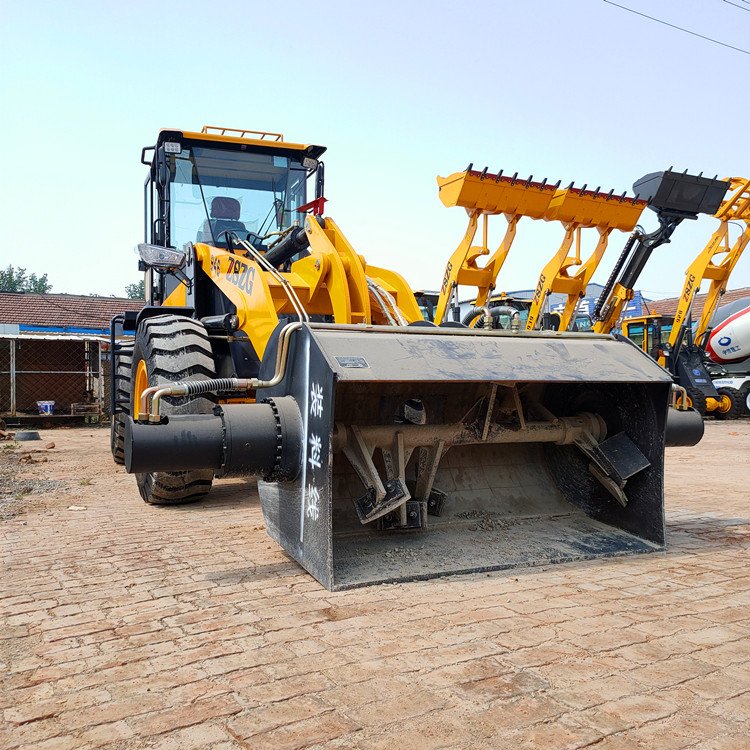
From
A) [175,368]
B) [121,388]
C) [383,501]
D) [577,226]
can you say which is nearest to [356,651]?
[383,501]

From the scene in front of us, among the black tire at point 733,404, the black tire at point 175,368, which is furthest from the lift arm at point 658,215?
the black tire at point 175,368

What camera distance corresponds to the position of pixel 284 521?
402 centimetres

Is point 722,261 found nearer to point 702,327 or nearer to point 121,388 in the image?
point 702,327

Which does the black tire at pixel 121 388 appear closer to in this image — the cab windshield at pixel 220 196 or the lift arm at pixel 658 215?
the cab windshield at pixel 220 196

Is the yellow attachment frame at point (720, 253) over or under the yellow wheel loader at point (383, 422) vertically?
over

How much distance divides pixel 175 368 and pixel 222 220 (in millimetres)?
2214

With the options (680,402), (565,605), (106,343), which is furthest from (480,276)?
(106,343)

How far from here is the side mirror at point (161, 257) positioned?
5.63 meters

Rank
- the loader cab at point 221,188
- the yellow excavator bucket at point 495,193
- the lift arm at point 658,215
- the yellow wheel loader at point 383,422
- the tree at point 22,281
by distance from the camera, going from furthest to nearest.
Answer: the tree at point 22,281 < the lift arm at point 658,215 < the yellow excavator bucket at point 495,193 < the loader cab at point 221,188 < the yellow wheel loader at point 383,422

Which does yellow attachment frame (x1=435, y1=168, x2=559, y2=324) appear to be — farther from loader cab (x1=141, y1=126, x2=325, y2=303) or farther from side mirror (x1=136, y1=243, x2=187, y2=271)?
side mirror (x1=136, y1=243, x2=187, y2=271)

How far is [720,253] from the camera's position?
15602mm

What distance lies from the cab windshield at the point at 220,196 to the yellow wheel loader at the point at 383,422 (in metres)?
0.60

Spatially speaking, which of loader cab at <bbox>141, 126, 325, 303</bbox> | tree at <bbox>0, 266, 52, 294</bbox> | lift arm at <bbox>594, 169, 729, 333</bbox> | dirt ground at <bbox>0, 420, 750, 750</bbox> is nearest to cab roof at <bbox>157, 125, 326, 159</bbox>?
loader cab at <bbox>141, 126, 325, 303</bbox>

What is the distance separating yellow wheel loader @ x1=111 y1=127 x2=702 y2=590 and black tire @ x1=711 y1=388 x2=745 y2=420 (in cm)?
1409
